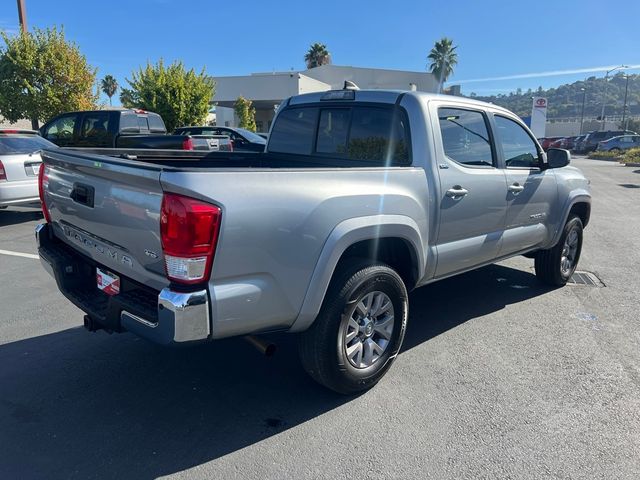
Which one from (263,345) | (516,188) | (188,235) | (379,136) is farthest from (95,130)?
(188,235)

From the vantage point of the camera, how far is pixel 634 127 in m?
71.7

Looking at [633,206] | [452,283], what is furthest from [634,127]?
[452,283]

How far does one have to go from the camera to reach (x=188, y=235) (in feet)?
7.73

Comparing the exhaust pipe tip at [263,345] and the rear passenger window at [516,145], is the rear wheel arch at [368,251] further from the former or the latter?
the rear passenger window at [516,145]

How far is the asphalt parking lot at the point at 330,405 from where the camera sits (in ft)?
8.76

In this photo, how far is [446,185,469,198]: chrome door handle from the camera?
3.74 metres

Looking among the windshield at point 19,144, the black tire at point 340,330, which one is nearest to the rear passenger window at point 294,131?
the black tire at point 340,330

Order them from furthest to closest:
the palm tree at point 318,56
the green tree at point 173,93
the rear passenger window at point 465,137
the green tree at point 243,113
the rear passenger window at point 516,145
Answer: the palm tree at point 318,56, the green tree at point 243,113, the green tree at point 173,93, the rear passenger window at point 516,145, the rear passenger window at point 465,137

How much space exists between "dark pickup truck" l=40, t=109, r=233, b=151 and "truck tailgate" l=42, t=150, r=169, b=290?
25.8 feet

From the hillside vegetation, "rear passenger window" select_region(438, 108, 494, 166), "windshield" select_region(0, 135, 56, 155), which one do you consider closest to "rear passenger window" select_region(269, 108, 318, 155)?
"rear passenger window" select_region(438, 108, 494, 166)

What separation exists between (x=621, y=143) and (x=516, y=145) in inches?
1494

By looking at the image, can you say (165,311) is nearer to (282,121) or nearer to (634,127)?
(282,121)

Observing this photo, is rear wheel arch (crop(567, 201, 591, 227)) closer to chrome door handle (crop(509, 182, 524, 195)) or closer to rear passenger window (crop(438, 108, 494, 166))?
chrome door handle (crop(509, 182, 524, 195))

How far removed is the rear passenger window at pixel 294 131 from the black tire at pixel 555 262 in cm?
302
